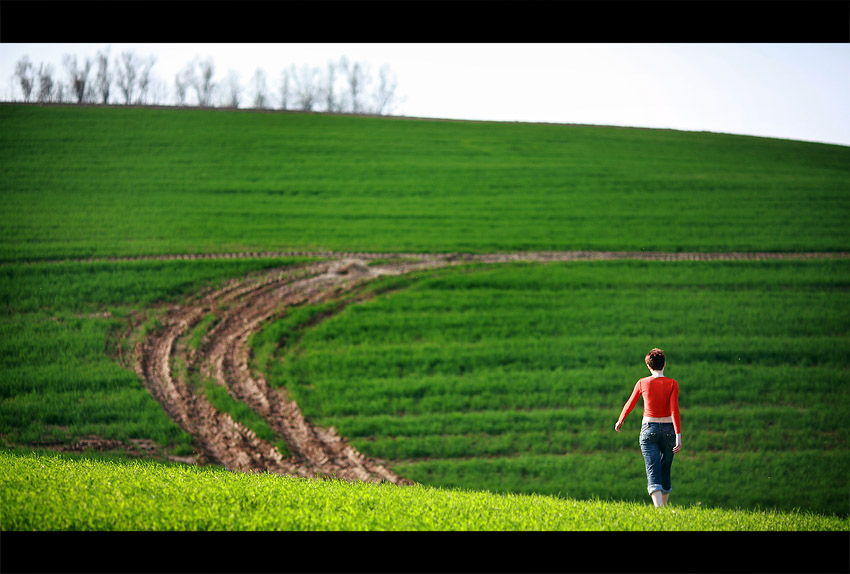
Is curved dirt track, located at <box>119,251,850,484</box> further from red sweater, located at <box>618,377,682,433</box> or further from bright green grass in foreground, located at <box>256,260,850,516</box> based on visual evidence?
red sweater, located at <box>618,377,682,433</box>

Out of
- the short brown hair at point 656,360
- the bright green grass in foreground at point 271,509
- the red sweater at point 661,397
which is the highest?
the short brown hair at point 656,360

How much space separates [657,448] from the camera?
652 centimetres

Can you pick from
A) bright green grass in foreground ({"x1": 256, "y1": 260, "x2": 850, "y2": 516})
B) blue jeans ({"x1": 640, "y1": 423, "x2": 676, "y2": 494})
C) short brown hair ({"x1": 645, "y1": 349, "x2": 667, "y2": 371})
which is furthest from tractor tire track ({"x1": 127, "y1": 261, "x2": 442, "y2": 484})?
short brown hair ({"x1": 645, "y1": 349, "x2": 667, "y2": 371})

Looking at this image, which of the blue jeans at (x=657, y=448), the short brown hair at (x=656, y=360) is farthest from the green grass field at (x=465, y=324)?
the short brown hair at (x=656, y=360)

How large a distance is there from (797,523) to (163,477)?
8131 mm

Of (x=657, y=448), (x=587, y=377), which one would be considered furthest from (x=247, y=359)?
(x=657, y=448)

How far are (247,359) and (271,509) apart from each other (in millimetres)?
8867

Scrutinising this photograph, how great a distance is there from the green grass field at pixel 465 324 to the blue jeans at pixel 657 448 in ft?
2.13

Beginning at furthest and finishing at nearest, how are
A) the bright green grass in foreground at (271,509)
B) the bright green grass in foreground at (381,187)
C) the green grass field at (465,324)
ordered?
the bright green grass in foreground at (381,187) → the green grass field at (465,324) → the bright green grass in foreground at (271,509)

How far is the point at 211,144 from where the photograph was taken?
34.5 m

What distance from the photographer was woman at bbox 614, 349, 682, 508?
252 inches

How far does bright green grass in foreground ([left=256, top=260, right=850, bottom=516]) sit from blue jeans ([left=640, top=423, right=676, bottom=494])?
3.91 meters

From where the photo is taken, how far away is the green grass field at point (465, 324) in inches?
412

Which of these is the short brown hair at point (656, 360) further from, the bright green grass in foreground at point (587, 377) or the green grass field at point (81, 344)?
the green grass field at point (81, 344)
